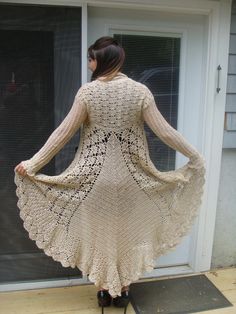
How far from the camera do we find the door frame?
261cm

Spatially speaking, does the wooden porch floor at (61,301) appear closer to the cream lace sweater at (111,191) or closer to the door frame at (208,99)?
the door frame at (208,99)

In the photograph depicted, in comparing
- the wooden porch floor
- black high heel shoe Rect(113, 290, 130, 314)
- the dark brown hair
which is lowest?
the wooden porch floor

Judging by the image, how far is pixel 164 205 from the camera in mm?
2445

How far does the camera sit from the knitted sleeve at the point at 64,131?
213cm

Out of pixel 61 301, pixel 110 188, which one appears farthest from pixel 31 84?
pixel 61 301

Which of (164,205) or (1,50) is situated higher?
(1,50)

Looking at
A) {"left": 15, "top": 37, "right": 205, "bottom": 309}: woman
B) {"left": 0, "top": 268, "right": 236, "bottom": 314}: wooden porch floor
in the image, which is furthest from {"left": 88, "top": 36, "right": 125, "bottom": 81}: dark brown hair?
{"left": 0, "top": 268, "right": 236, "bottom": 314}: wooden porch floor

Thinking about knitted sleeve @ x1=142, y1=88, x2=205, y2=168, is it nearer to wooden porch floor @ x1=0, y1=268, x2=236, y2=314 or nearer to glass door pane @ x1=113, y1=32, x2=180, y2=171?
glass door pane @ x1=113, y1=32, x2=180, y2=171

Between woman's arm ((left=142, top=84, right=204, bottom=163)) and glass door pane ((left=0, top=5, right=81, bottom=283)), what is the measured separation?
65 cm

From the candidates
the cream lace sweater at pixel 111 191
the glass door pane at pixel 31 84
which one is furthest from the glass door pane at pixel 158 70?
the cream lace sweater at pixel 111 191

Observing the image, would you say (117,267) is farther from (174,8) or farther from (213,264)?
(174,8)

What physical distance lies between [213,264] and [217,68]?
1.47 metres

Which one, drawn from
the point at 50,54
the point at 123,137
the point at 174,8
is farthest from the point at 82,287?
the point at 174,8

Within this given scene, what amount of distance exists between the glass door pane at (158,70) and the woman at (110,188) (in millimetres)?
528
